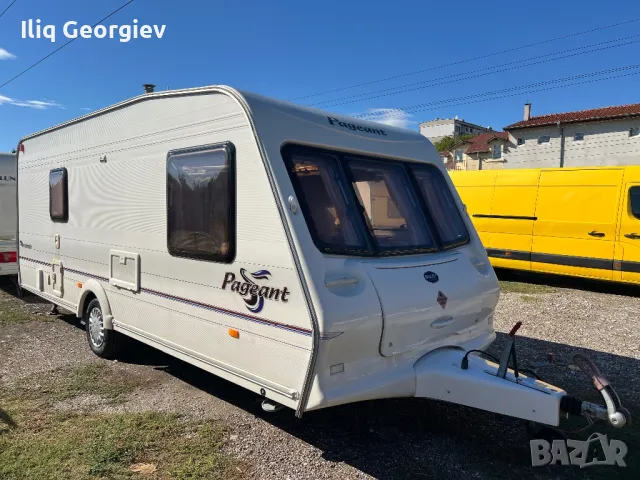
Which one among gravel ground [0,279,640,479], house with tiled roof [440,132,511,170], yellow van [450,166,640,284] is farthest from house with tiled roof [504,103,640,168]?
gravel ground [0,279,640,479]

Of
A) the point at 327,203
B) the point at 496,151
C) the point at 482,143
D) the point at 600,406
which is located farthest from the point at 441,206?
the point at 482,143

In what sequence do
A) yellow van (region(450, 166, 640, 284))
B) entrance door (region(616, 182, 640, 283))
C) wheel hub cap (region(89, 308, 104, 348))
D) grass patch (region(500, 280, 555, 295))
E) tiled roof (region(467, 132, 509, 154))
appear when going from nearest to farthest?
wheel hub cap (region(89, 308, 104, 348)) < entrance door (region(616, 182, 640, 283)) < yellow van (region(450, 166, 640, 284)) < grass patch (region(500, 280, 555, 295)) < tiled roof (region(467, 132, 509, 154))

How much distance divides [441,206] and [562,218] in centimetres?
629

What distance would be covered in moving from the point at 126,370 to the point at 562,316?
6.25m

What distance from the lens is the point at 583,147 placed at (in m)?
34.9

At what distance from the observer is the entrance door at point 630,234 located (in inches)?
348

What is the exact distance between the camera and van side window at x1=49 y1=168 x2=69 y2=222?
6051 mm

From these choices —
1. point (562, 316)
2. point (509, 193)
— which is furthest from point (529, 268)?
point (562, 316)

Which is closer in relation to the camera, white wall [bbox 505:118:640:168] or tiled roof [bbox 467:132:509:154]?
white wall [bbox 505:118:640:168]

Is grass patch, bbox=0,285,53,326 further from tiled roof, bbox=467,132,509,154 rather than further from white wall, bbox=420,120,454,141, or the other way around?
white wall, bbox=420,120,454,141

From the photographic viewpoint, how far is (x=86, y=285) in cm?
560

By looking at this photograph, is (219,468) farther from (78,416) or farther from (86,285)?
(86,285)

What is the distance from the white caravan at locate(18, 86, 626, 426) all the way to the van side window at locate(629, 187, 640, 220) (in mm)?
5903

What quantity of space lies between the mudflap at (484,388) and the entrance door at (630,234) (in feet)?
22.1
